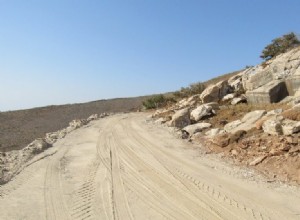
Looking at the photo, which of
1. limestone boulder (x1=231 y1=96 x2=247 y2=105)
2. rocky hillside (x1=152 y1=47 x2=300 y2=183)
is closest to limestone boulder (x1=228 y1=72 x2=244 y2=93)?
rocky hillside (x1=152 y1=47 x2=300 y2=183)

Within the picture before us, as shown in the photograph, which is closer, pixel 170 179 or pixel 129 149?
pixel 170 179

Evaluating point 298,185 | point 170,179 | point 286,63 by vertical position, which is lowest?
point 298,185

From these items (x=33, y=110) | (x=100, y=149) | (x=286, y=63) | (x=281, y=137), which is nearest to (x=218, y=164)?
(x=281, y=137)

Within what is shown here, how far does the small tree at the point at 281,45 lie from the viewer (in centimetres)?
3620

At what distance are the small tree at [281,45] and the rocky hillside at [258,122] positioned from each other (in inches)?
442

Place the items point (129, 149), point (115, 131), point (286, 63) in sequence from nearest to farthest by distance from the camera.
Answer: point (129, 149), point (115, 131), point (286, 63)

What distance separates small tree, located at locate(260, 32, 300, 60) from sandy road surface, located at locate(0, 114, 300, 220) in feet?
86.1

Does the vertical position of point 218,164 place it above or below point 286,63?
below

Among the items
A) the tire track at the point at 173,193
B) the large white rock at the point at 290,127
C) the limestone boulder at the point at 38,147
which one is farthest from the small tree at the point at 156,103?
the tire track at the point at 173,193

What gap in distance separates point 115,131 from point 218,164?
966 cm

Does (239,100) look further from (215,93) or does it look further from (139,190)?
(139,190)

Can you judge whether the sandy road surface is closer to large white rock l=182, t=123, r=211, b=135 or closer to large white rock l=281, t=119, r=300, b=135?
large white rock l=281, t=119, r=300, b=135

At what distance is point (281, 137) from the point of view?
12.3 meters

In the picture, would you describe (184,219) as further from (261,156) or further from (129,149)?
(129,149)
